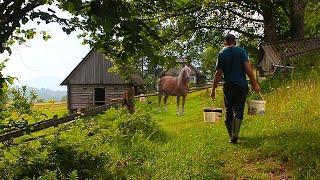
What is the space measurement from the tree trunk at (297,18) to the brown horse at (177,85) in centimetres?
660

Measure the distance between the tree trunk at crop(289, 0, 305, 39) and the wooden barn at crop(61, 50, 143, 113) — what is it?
72.2ft

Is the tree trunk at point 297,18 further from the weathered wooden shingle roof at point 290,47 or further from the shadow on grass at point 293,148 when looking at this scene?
the shadow on grass at point 293,148

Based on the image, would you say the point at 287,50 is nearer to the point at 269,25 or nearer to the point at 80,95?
the point at 269,25

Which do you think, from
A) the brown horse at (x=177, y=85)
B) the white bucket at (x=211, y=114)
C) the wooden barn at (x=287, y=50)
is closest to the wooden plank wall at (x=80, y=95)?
the brown horse at (x=177, y=85)

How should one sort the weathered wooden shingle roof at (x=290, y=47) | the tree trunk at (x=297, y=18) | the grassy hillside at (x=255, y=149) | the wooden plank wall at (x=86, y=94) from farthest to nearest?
the wooden plank wall at (x=86, y=94), the tree trunk at (x=297, y=18), the weathered wooden shingle roof at (x=290, y=47), the grassy hillside at (x=255, y=149)

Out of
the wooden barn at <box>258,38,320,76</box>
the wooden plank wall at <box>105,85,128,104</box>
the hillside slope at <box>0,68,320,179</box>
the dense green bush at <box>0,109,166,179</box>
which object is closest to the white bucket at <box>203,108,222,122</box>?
the hillside slope at <box>0,68,320,179</box>

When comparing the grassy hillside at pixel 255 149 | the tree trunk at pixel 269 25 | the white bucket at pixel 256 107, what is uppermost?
the tree trunk at pixel 269 25

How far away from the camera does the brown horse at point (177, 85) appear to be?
20.9m

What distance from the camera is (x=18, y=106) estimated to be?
245 inches

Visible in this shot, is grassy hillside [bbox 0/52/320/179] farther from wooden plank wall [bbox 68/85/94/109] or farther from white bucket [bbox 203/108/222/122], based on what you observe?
wooden plank wall [bbox 68/85/94/109]

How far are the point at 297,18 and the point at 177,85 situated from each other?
7648 mm

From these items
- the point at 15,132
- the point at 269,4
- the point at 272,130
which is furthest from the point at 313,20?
the point at 15,132

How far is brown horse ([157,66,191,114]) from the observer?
822 inches

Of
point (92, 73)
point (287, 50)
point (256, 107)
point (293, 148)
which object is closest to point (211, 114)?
point (256, 107)
